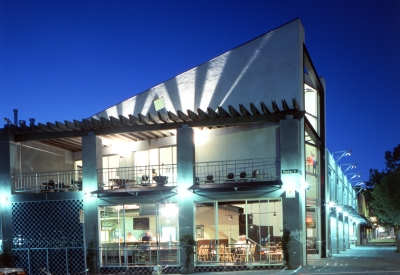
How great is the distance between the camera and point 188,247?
872 inches

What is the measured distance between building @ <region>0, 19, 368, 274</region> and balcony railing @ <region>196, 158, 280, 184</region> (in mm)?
60

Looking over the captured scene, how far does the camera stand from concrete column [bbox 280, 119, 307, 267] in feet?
69.9

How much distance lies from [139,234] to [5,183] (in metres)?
7.05

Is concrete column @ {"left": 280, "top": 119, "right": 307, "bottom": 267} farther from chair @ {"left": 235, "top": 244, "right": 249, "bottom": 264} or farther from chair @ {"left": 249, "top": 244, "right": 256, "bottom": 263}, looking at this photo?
chair @ {"left": 235, "top": 244, "right": 249, "bottom": 264}

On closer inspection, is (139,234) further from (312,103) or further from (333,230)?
(333,230)

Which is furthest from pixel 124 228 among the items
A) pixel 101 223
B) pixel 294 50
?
pixel 294 50

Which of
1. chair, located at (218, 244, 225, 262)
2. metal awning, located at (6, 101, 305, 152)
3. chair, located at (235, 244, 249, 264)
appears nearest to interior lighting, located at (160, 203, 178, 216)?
chair, located at (218, 244, 225, 262)

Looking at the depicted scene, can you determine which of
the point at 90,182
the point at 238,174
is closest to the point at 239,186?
the point at 238,174

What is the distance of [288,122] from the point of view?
21.9 metres

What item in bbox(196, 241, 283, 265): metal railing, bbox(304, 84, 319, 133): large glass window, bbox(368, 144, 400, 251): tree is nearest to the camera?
bbox(196, 241, 283, 265): metal railing

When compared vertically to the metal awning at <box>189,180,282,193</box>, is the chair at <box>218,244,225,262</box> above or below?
below

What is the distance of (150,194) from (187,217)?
200 cm

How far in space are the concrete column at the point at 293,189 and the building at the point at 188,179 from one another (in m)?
0.04

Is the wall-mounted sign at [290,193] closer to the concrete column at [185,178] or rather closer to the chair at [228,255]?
the chair at [228,255]
